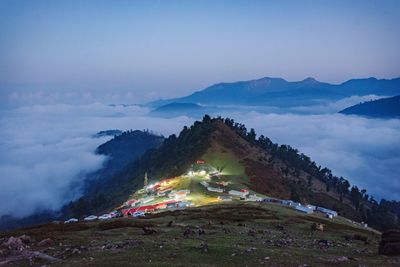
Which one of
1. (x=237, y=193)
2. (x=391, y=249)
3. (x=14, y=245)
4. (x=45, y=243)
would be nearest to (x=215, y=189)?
(x=237, y=193)

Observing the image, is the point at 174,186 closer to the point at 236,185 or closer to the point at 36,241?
the point at 236,185

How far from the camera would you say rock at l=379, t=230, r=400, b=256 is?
117 ft

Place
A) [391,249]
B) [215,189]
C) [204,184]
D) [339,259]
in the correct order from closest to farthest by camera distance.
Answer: [339,259] < [391,249] < [215,189] < [204,184]

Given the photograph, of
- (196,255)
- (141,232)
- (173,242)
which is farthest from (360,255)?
(141,232)

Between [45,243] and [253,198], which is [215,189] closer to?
[253,198]

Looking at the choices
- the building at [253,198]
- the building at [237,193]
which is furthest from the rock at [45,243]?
the building at [237,193]

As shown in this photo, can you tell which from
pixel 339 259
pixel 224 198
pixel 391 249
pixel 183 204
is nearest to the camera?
pixel 339 259

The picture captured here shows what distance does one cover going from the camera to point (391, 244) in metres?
36.2

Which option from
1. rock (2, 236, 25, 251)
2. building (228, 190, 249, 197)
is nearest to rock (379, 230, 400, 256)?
rock (2, 236, 25, 251)

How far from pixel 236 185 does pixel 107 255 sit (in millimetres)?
126916

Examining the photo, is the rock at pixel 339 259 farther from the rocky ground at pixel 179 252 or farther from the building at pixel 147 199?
the building at pixel 147 199

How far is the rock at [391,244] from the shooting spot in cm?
3556

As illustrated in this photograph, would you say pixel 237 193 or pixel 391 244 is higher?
pixel 391 244

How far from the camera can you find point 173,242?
40.2m
